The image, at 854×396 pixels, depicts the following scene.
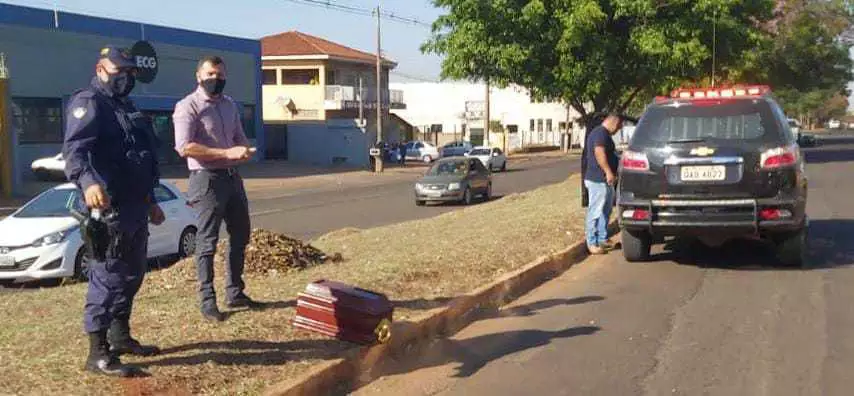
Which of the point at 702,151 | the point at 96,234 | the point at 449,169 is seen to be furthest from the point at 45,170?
the point at 96,234

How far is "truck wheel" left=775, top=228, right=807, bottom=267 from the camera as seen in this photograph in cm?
974

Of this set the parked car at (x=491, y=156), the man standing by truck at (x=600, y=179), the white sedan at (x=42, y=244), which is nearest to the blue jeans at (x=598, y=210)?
the man standing by truck at (x=600, y=179)

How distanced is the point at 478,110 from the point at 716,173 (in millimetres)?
70391

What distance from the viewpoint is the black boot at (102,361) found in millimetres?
5102

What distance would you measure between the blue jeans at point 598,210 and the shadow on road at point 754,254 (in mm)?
699

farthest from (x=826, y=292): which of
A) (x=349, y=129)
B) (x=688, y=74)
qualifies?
(x=349, y=129)

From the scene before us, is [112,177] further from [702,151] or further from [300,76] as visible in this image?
[300,76]

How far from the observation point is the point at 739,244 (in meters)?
11.8

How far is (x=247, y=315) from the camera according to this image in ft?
21.7

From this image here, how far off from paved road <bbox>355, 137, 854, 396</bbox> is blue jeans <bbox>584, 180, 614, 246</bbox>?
72cm

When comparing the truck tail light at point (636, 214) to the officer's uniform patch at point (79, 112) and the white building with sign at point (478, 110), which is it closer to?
the officer's uniform patch at point (79, 112)

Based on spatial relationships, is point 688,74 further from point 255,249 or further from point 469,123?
point 469,123

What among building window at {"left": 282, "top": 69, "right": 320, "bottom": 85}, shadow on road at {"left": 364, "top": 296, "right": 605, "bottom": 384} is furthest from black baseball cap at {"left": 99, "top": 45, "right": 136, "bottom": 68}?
building window at {"left": 282, "top": 69, "right": 320, "bottom": 85}

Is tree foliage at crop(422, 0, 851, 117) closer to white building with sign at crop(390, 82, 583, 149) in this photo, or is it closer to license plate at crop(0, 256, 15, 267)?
license plate at crop(0, 256, 15, 267)
